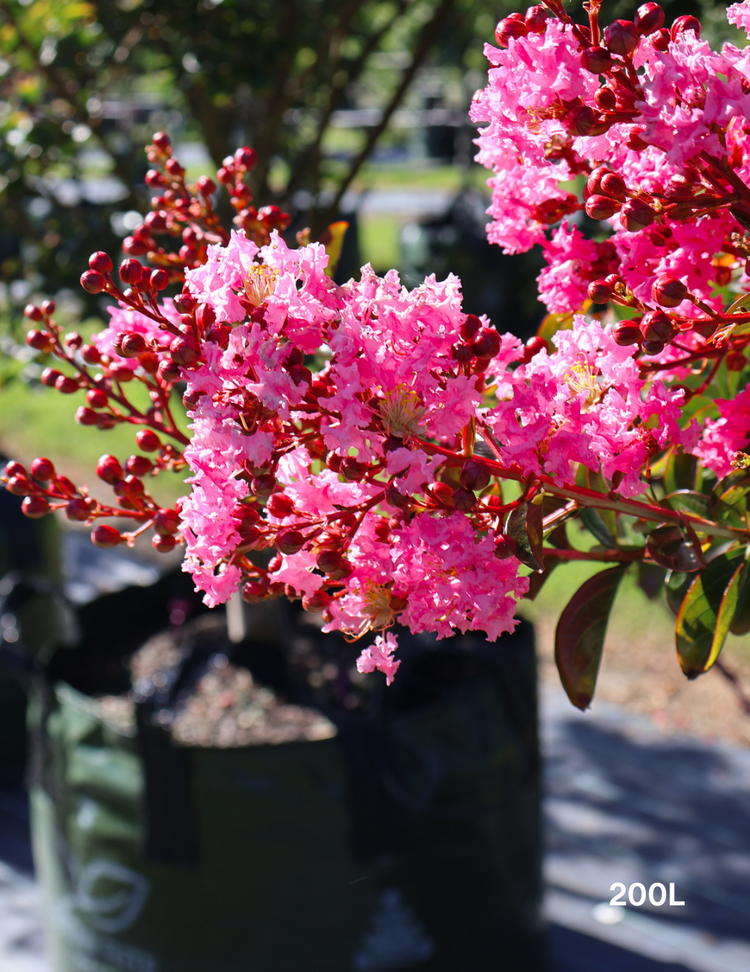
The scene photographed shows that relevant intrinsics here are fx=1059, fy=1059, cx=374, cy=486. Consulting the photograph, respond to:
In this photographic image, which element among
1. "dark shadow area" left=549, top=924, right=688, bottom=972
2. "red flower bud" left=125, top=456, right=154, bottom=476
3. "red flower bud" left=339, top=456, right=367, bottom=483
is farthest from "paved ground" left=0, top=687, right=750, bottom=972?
"red flower bud" left=339, top=456, right=367, bottom=483

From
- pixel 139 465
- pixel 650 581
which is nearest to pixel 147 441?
pixel 139 465

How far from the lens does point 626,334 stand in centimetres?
70

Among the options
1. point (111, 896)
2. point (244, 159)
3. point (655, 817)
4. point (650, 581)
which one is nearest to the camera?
point (244, 159)

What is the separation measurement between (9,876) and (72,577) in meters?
2.01

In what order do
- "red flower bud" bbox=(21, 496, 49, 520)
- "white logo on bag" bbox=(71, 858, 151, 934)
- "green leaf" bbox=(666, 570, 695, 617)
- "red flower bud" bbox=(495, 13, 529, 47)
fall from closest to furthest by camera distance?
"red flower bud" bbox=(495, 13, 529, 47) → "red flower bud" bbox=(21, 496, 49, 520) → "green leaf" bbox=(666, 570, 695, 617) → "white logo on bag" bbox=(71, 858, 151, 934)

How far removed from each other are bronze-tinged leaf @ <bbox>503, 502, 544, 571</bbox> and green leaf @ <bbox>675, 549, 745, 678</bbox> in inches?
8.7

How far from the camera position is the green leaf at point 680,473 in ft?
3.15

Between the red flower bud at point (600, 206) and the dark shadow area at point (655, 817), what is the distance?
90.0 inches

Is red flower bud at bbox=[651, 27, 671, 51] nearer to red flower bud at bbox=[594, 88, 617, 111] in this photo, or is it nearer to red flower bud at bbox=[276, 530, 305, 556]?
red flower bud at bbox=[594, 88, 617, 111]

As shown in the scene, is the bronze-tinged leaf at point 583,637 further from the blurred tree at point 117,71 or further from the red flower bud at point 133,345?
the blurred tree at point 117,71

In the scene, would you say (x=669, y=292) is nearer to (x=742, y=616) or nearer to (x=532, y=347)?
(x=532, y=347)

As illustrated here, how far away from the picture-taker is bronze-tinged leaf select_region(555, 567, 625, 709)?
35.5 inches

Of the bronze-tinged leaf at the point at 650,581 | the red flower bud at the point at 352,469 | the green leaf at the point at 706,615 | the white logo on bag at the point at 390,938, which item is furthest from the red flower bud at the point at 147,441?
the white logo on bag at the point at 390,938

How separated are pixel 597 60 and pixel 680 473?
16.8 inches
